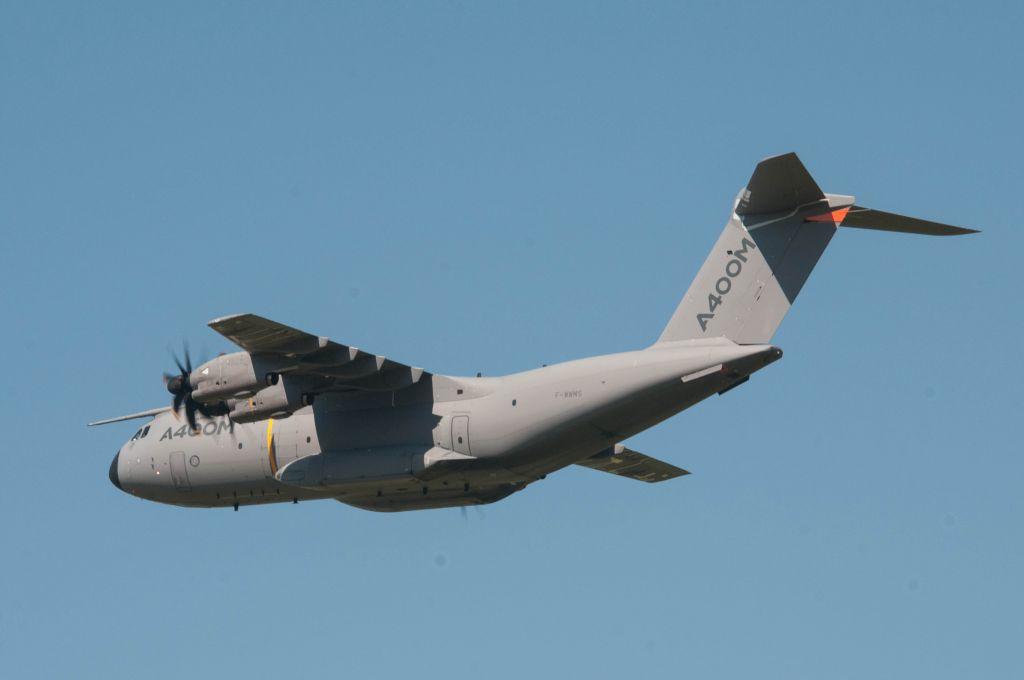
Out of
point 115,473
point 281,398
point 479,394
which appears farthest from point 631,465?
point 115,473

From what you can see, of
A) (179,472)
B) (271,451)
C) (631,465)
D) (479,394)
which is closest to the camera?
(479,394)

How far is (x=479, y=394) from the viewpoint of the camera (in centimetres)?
2544

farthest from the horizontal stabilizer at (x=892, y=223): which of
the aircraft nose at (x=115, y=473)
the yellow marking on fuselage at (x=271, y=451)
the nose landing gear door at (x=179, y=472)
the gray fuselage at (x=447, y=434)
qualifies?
the aircraft nose at (x=115, y=473)

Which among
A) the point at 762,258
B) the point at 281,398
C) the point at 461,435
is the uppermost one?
the point at 762,258

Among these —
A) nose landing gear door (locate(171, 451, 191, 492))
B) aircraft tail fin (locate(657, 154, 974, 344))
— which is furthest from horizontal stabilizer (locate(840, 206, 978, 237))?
nose landing gear door (locate(171, 451, 191, 492))

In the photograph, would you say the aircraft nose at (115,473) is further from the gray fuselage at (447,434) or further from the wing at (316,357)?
the wing at (316,357)

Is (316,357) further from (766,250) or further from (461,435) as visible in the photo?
(766,250)

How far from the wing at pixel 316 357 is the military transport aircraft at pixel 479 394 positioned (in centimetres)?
2

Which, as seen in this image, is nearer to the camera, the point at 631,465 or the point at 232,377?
the point at 232,377

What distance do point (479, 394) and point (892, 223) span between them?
20.1ft

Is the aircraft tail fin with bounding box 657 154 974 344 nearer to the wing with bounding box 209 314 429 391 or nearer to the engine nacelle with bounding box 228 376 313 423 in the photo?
the wing with bounding box 209 314 429 391

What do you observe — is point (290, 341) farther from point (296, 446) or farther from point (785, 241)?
point (785, 241)

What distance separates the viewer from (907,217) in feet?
78.3

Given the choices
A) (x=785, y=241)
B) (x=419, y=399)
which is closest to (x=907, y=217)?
(x=785, y=241)
